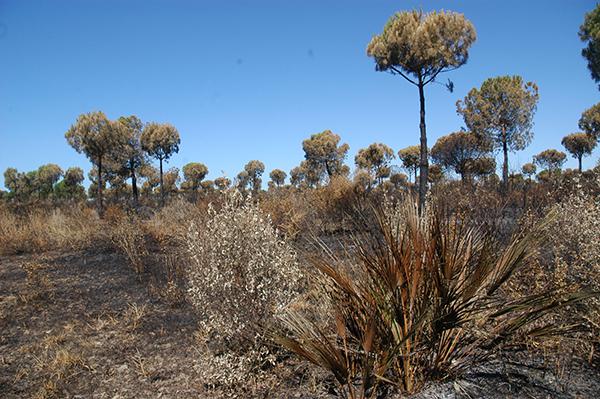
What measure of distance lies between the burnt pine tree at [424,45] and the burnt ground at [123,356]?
10881 millimetres

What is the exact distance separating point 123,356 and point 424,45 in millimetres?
13986

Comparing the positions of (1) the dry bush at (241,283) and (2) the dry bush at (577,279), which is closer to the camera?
(2) the dry bush at (577,279)

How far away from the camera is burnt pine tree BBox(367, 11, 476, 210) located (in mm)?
13820

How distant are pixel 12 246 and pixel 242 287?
354 inches

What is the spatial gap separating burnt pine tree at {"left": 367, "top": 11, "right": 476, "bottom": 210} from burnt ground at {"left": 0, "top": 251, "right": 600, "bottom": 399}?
10881mm

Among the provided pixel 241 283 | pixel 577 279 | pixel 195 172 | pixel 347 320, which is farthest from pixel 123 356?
pixel 195 172

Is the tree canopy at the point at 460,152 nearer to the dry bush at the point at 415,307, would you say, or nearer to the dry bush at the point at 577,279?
the dry bush at the point at 577,279

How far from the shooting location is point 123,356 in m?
3.83

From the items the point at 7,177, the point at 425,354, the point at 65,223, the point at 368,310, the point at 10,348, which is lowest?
the point at 10,348

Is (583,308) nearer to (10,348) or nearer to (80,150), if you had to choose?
(10,348)

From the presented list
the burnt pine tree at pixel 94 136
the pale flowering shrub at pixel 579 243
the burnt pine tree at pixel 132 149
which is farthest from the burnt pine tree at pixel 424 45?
the burnt pine tree at pixel 132 149

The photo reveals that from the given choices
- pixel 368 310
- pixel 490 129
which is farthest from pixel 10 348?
pixel 490 129

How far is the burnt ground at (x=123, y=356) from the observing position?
261 centimetres

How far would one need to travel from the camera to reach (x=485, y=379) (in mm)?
2605
